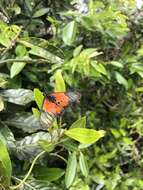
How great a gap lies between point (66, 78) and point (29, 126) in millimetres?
390

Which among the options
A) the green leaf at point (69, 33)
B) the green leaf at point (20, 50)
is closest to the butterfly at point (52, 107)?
the green leaf at point (20, 50)

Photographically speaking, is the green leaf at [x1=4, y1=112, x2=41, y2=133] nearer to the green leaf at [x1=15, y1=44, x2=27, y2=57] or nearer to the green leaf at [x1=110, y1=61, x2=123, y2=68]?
the green leaf at [x1=15, y1=44, x2=27, y2=57]

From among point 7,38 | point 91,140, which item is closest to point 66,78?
point 7,38

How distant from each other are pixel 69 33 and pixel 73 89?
22 cm

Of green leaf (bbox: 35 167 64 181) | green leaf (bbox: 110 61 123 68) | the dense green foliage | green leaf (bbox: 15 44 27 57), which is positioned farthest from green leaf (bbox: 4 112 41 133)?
green leaf (bbox: 110 61 123 68)

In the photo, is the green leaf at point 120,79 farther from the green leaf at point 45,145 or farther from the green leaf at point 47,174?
the green leaf at point 45,145

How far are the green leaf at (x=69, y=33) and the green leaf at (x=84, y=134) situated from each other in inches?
25.8

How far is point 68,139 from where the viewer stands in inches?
48.5

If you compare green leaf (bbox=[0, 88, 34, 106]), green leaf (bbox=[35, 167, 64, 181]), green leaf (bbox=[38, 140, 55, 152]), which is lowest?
green leaf (bbox=[35, 167, 64, 181])

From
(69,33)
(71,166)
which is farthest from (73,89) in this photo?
(71,166)

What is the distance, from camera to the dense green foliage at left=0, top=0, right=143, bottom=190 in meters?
1.26

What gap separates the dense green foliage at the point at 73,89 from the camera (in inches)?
49.7

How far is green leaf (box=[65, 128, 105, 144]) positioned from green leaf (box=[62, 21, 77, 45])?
0.66 metres

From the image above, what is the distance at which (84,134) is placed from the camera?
1.15 m
